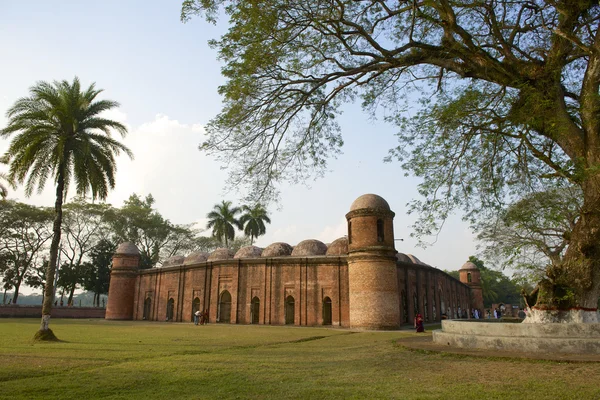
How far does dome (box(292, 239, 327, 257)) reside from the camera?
2845 centimetres

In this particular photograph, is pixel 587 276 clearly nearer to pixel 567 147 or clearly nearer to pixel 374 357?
pixel 567 147

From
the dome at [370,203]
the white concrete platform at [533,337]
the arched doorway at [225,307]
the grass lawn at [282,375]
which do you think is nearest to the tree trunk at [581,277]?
the white concrete platform at [533,337]

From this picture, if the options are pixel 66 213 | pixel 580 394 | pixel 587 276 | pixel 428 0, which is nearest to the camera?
pixel 580 394

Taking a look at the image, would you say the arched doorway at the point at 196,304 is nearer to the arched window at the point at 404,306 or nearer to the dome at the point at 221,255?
the dome at the point at 221,255

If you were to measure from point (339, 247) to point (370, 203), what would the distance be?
201 inches

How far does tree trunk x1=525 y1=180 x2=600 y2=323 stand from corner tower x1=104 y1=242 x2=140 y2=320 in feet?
111

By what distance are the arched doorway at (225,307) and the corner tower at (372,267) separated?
1027 cm

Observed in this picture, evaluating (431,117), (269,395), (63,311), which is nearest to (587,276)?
(431,117)

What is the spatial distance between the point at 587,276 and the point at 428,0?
23.6 feet

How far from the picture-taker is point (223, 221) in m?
49.6

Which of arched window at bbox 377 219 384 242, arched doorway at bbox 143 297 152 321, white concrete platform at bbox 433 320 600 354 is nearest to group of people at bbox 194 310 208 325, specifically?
arched doorway at bbox 143 297 152 321

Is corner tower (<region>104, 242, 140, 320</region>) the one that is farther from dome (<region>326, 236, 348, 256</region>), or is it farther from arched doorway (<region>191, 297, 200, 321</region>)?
dome (<region>326, 236, 348, 256</region>)

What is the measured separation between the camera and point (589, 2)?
30.9 ft

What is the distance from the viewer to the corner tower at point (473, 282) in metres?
48.7
